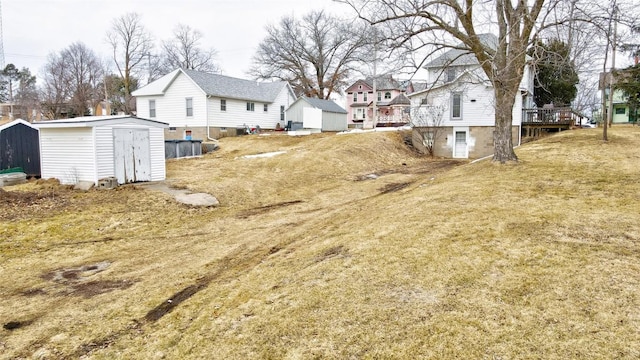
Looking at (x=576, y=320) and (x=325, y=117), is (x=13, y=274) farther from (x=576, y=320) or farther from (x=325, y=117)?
(x=325, y=117)

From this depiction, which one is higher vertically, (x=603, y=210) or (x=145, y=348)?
(x=603, y=210)

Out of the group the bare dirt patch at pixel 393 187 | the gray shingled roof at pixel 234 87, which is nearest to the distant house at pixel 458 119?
the bare dirt patch at pixel 393 187

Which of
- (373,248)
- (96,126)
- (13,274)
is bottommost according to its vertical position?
(13,274)

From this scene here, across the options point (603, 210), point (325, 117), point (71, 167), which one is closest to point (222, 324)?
point (603, 210)

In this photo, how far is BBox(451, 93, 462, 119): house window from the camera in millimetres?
25047

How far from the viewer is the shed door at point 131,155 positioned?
1488cm

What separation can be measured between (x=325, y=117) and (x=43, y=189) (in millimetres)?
25217

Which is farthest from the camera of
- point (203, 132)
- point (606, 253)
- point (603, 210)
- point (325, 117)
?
point (325, 117)

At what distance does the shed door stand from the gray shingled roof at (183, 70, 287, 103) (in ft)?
50.6

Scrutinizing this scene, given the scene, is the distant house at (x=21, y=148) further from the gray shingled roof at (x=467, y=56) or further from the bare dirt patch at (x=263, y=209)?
the gray shingled roof at (x=467, y=56)

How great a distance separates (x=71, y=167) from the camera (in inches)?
585

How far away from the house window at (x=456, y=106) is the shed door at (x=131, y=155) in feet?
58.0

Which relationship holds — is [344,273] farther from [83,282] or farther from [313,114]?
[313,114]

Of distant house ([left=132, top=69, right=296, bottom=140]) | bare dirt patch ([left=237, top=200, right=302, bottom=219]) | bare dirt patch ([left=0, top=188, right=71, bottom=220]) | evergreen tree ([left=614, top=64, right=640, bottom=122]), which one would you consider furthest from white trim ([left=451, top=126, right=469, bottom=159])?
bare dirt patch ([left=0, top=188, right=71, bottom=220])
